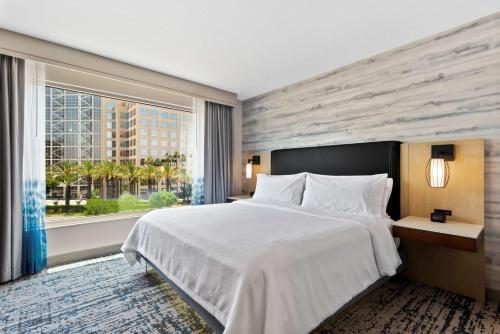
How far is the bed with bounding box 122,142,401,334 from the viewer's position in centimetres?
124

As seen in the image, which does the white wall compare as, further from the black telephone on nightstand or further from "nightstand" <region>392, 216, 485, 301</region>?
the black telephone on nightstand

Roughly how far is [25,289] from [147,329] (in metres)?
1.51

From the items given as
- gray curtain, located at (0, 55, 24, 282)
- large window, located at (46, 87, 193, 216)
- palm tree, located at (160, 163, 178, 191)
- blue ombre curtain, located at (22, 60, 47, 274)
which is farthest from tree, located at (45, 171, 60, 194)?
palm tree, located at (160, 163, 178, 191)

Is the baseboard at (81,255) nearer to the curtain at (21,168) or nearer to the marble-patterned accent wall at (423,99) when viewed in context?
the curtain at (21,168)

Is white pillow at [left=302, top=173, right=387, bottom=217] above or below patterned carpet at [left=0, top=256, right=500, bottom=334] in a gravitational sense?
above

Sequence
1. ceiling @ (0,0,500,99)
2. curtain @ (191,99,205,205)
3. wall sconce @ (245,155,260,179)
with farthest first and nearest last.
→ wall sconce @ (245,155,260,179) < curtain @ (191,99,205,205) < ceiling @ (0,0,500,99)

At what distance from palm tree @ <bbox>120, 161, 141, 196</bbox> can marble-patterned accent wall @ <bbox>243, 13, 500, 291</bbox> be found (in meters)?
2.54

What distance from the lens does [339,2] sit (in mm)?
1994

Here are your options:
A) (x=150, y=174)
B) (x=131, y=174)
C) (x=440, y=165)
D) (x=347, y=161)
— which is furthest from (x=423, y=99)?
(x=131, y=174)

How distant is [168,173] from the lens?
409 centimetres

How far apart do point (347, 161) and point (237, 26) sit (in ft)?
6.56

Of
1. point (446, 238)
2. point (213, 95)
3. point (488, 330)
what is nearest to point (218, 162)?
point (213, 95)

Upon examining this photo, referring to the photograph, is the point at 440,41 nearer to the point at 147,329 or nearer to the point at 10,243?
the point at 147,329

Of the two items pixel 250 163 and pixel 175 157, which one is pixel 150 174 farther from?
pixel 250 163
